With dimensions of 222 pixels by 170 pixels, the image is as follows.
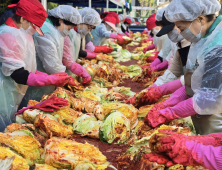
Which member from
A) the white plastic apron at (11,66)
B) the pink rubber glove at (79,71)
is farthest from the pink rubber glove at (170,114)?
the pink rubber glove at (79,71)

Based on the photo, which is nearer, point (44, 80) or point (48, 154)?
point (48, 154)

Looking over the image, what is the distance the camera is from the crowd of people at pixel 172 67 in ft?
6.10

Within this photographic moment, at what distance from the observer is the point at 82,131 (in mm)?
2865

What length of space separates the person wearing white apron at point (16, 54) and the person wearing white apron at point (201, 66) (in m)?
1.66

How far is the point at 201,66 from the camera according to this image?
200 centimetres

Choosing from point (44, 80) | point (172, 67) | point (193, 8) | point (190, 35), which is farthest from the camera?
point (172, 67)

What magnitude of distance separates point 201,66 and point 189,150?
720 mm

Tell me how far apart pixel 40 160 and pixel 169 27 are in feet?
8.57

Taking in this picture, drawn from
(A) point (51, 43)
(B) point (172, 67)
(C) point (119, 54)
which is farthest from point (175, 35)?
(C) point (119, 54)

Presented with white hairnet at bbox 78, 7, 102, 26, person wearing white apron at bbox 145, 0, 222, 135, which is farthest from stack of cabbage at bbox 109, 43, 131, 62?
person wearing white apron at bbox 145, 0, 222, 135

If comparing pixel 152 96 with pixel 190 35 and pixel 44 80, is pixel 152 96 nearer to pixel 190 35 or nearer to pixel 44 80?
pixel 190 35

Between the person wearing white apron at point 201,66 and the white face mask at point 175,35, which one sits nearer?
the person wearing white apron at point 201,66

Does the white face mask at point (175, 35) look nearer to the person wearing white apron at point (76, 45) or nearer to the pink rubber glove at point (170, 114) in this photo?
the pink rubber glove at point (170, 114)

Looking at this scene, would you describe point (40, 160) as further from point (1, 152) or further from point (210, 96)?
point (210, 96)
